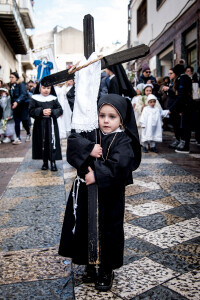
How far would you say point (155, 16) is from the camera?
14.8 meters

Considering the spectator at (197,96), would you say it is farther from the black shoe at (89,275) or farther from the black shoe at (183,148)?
the black shoe at (89,275)

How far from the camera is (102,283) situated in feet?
6.57

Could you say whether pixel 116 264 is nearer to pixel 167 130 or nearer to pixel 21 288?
pixel 21 288

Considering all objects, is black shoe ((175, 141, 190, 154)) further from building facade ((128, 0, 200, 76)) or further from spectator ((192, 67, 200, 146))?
building facade ((128, 0, 200, 76))

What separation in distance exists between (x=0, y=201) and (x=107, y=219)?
2194mm

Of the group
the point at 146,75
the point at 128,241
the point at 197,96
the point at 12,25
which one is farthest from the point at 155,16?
the point at 128,241

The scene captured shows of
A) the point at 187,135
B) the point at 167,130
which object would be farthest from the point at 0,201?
the point at 167,130

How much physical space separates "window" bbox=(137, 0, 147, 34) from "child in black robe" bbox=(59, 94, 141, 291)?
54.0 feet

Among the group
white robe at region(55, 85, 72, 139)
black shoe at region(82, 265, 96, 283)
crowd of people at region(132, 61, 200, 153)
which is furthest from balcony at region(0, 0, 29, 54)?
black shoe at region(82, 265, 96, 283)

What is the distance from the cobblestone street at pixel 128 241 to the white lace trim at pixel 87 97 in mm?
973

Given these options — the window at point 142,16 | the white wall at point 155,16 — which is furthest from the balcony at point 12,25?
the window at point 142,16

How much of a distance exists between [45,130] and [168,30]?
920 centimetres

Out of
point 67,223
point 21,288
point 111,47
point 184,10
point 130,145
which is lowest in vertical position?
point 21,288

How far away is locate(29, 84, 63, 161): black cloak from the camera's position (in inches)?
216
